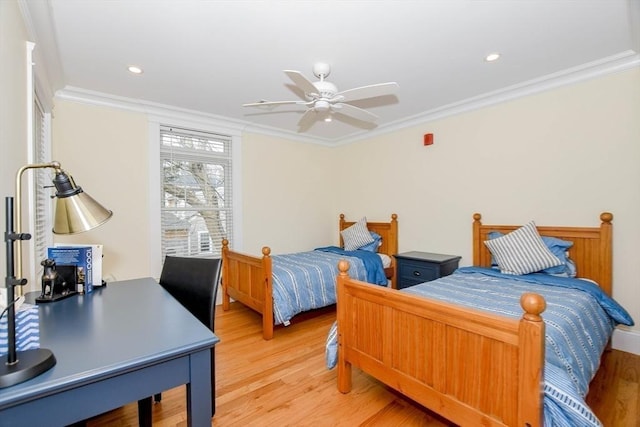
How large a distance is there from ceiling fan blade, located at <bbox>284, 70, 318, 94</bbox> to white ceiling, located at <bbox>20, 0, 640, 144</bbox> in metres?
0.28

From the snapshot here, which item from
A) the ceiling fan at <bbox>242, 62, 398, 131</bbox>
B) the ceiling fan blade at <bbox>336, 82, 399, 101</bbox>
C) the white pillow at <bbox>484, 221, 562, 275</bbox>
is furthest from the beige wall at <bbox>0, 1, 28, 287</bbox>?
the white pillow at <bbox>484, 221, 562, 275</bbox>

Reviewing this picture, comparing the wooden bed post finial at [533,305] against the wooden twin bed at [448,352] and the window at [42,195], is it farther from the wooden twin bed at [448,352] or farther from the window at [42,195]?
the window at [42,195]

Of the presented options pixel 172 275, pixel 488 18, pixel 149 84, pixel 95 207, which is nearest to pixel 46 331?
pixel 95 207

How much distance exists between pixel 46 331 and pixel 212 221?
2783 mm

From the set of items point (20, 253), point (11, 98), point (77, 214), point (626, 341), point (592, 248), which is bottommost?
point (626, 341)

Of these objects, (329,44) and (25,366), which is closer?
(25,366)

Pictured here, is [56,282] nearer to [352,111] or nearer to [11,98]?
[11,98]

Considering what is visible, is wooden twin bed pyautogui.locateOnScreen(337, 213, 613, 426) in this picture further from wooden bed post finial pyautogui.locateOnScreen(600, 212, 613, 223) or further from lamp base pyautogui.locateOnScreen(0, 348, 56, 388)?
wooden bed post finial pyautogui.locateOnScreen(600, 212, 613, 223)

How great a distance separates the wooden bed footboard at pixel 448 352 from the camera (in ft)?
3.75

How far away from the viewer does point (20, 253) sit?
0.88 metres

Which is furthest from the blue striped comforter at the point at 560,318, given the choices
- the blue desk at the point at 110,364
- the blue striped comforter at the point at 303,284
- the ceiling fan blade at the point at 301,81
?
the ceiling fan blade at the point at 301,81

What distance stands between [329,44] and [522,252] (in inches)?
92.3

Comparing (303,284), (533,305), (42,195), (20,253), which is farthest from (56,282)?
(533,305)

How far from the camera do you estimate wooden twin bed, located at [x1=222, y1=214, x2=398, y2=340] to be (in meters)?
2.76
